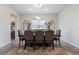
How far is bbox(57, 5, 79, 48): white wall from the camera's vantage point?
141 inches

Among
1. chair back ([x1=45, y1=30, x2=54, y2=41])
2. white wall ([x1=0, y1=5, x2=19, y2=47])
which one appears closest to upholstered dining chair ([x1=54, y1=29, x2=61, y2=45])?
chair back ([x1=45, y1=30, x2=54, y2=41])

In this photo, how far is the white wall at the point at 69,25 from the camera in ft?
11.8

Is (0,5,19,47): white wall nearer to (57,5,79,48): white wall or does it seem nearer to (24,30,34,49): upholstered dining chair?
(24,30,34,49): upholstered dining chair

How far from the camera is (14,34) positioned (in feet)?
12.1

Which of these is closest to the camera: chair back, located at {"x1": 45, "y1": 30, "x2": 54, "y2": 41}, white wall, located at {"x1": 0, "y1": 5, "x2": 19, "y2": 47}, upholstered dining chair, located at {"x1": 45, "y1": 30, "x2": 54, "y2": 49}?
white wall, located at {"x1": 0, "y1": 5, "x2": 19, "y2": 47}

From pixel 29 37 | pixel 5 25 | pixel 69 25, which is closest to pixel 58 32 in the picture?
pixel 69 25

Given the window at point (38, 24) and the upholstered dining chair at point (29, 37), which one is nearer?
the window at point (38, 24)

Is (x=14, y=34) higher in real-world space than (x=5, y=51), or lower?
higher

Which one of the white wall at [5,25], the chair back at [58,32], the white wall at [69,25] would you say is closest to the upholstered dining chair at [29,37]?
the white wall at [5,25]

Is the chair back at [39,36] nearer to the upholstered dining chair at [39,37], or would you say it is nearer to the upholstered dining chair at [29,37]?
the upholstered dining chair at [39,37]

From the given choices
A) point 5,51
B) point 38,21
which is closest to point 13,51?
point 5,51
